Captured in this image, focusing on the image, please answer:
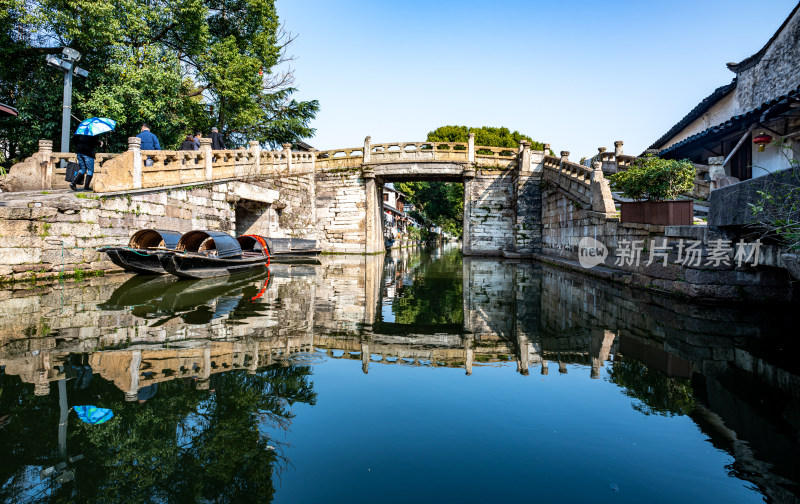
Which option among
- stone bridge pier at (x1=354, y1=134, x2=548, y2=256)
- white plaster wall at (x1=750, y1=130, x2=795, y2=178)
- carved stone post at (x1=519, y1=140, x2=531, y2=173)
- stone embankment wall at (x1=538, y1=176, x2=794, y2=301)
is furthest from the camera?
stone bridge pier at (x1=354, y1=134, x2=548, y2=256)

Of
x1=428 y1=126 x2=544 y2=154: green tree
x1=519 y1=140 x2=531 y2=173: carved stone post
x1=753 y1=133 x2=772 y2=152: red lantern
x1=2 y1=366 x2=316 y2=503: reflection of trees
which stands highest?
x1=428 y1=126 x2=544 y2=154: green tree

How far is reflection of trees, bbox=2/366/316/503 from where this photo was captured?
191 cm

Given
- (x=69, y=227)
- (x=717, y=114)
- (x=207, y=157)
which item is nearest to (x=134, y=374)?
(x=69, y=227)

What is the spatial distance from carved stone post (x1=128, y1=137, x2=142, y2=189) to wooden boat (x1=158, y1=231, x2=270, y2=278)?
2.94 meters

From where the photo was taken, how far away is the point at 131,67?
53.3 ft

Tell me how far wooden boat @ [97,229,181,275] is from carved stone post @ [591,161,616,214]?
411 inches

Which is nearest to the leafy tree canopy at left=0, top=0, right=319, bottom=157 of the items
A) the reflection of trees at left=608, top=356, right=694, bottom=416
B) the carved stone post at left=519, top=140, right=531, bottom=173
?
the carved stone post at left=519, top=140, right=531, bottom=173

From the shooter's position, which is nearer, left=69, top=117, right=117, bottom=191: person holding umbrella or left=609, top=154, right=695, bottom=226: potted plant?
left=609, top=154, right=695, bottom=226: potted plant

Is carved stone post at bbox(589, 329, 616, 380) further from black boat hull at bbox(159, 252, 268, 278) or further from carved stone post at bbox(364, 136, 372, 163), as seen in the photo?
carved stone post at bbox(364, 136, 372, 163)

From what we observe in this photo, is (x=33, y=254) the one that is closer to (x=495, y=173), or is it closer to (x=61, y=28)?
(x=61, y=28)

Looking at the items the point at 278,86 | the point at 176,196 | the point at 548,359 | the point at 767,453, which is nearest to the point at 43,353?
the point at 548,359

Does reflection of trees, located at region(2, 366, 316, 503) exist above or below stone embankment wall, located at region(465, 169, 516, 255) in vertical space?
below

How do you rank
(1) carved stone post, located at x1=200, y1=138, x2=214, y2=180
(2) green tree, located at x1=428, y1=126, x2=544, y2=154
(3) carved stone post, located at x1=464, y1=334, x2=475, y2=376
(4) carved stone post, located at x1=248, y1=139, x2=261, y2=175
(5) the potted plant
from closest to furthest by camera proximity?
1. (3) carved stone post, located at x1=464, y1=334, x2=475, y2=376
2. (5) the potted plant
3. (1) carved stone post, located at x1=200, y1=138, x2=214, y2=180
4. (4) carved stone post, located at x1=248, y1=139, x2=261, y2=175
5. (2) green tree, located at x1=428, y1=126, x2=544, y2=154

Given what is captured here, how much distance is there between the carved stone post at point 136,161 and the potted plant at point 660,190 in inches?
504
